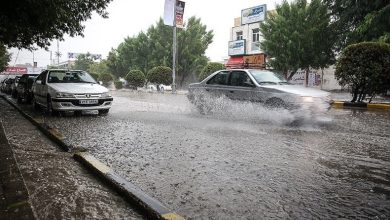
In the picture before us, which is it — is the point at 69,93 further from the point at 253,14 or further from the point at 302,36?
the point at 253,14

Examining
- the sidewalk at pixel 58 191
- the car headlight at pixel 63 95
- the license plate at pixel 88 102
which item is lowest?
the sidewalk at pixel 58 191

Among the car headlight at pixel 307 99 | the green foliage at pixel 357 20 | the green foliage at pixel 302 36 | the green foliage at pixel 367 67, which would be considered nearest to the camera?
the car headlight at pixel 307 99

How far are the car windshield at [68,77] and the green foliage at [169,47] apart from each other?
37505 millimetres

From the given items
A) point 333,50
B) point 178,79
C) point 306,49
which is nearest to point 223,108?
point 306,49

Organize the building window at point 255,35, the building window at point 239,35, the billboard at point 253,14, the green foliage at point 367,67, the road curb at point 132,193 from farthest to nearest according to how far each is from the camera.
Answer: the building window at point 239,35
the building window at point 255,35
the billboard at point 253,14
the green foliage at point 367,67
the road curb at point 132,193

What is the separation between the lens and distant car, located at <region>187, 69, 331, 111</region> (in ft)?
30.0

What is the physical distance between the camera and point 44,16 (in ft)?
32.7

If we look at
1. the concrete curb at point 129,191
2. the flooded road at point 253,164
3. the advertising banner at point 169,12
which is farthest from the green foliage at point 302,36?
the concrete curb at point 129,191

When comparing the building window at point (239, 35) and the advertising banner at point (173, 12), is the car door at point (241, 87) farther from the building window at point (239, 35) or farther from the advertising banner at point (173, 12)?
the building window at point (239, 35)

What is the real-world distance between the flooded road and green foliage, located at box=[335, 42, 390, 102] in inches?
259

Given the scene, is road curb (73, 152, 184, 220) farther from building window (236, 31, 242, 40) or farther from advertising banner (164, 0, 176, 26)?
building window (236, 31, 242, 40)

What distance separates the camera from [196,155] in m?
5.65

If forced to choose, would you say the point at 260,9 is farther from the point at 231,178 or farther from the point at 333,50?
the point at 231,178

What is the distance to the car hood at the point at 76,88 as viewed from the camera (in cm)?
1117
